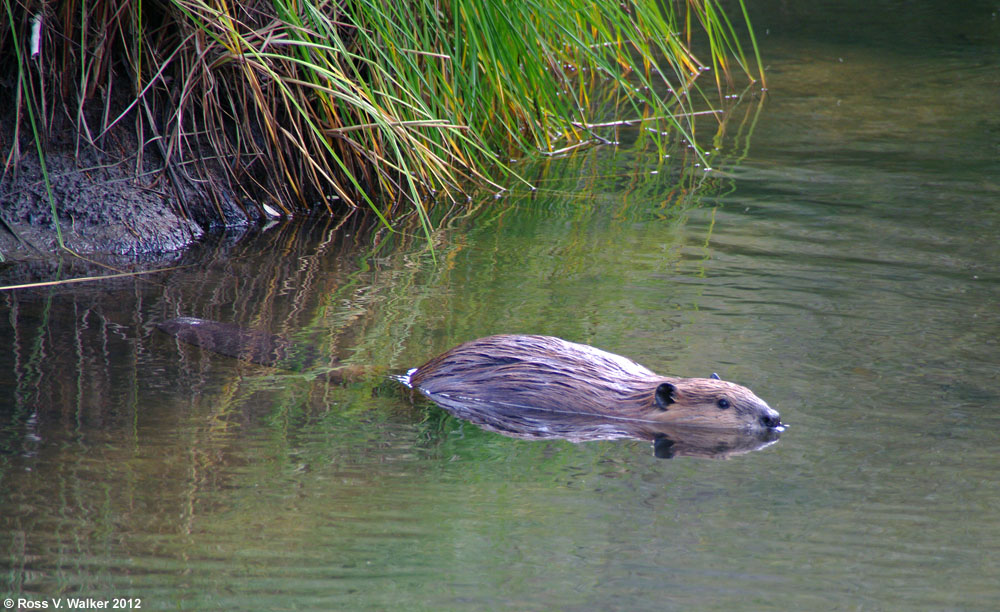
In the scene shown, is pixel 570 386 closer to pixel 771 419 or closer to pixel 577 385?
pixel 577 385

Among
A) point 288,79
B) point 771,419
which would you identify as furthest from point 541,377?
point 288,79

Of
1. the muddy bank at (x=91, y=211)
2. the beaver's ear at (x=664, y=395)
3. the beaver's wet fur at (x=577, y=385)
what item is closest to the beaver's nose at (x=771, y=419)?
the beaver's wet fur at (x=577, y=385)

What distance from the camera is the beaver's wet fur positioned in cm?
407

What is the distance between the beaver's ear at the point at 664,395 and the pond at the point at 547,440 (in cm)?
26

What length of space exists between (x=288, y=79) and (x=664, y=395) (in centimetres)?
296

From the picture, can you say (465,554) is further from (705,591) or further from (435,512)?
(705,591)

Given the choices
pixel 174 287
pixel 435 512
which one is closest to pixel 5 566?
pixel 435 512

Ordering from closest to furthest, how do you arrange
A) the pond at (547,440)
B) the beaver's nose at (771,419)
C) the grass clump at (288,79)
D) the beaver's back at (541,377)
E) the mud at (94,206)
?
the pond at (547,440)
the beaver's nose at (771,419)
the beaver's back at (541,377)
the grass clump at (288,79)
the mud at (94,206)

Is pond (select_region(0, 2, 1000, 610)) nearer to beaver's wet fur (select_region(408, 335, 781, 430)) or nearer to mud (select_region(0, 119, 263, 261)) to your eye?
beaver's wet fur (select_region(408, 335, 781, 430))

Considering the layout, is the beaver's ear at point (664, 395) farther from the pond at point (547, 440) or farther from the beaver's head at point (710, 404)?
A: the pond at point (547, 440)

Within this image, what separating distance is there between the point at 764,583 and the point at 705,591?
163 millimetres

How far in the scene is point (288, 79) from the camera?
601 centimetres

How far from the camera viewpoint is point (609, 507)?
3.39 meters

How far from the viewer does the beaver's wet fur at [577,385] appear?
4.07 meters
